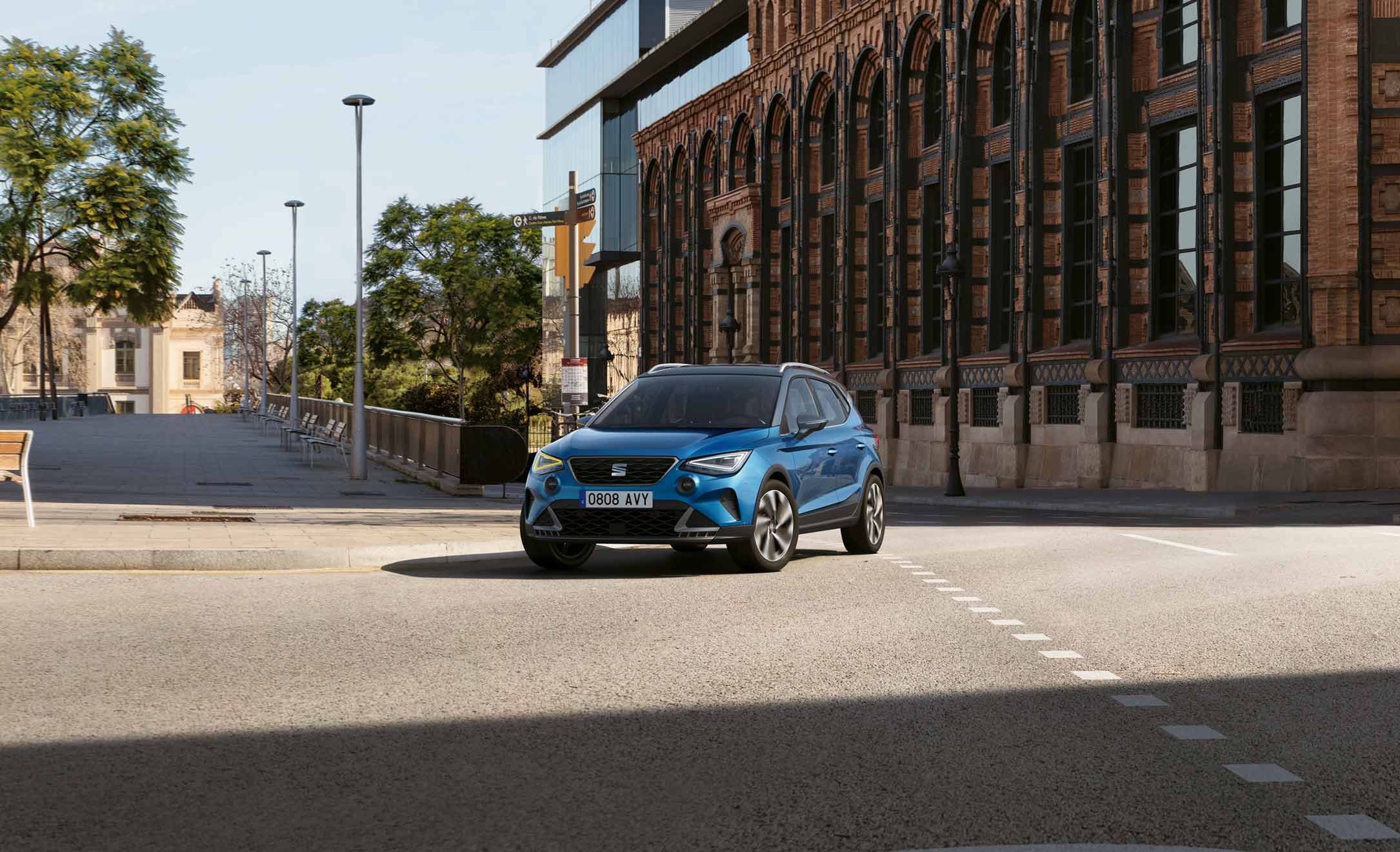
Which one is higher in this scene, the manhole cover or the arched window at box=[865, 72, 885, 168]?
the arched window at box=[865, 72, 885, 168]

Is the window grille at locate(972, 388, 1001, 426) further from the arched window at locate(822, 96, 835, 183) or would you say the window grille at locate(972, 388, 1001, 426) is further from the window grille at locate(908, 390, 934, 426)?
the arched window at locate(822, 96, 835, 183)

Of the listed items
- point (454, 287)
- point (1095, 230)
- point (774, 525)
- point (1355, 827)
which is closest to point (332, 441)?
point (1095, 230)

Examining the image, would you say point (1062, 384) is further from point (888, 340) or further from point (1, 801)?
point (1, 801)

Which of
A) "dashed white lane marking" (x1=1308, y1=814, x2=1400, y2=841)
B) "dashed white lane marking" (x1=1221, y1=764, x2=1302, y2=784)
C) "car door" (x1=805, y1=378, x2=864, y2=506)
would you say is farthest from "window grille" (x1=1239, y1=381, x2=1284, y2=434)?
"dashed white lane marking" (x1=1308, y1=814, x2=1400, y2=841)

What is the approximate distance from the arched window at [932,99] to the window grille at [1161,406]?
482 inches

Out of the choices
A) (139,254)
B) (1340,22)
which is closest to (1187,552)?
(1340,22)

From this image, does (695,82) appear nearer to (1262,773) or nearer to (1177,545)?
(1177,545)

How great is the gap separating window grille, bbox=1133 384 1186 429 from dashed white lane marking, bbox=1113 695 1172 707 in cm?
2429

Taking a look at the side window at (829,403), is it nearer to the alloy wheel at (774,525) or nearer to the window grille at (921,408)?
the alloy wheel at (774,525)

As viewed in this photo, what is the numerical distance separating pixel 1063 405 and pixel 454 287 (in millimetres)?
42655

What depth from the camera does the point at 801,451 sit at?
14516 millimetres

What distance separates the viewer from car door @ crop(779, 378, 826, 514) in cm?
1430

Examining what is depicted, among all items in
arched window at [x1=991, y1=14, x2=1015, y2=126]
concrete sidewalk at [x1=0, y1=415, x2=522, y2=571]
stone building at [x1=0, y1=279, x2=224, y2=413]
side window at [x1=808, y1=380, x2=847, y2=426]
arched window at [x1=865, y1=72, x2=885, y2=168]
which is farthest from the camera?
stone building at [x1=0, y1=279, x2=224, y2=413]

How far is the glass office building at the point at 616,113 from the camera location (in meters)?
66.2
